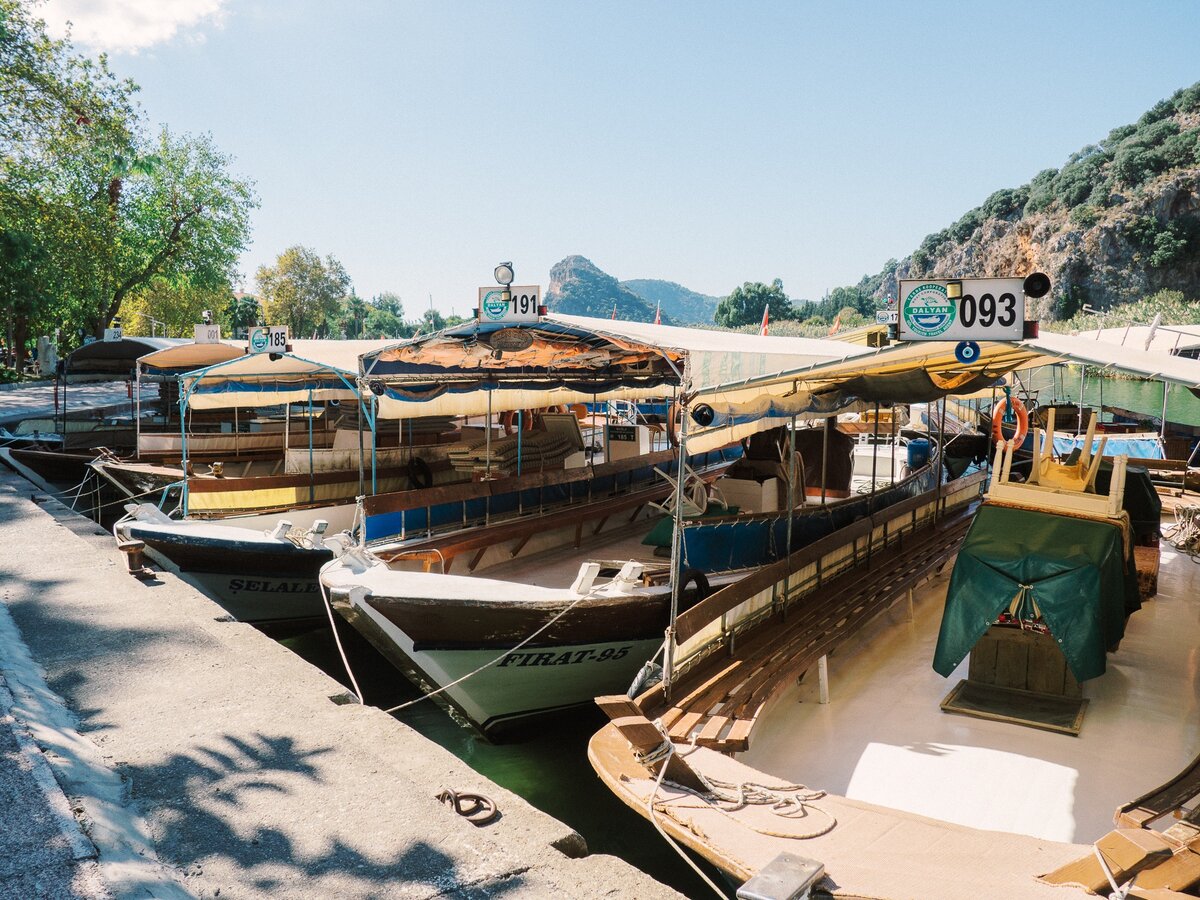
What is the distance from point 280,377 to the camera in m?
12.0

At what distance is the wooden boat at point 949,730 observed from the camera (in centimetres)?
335

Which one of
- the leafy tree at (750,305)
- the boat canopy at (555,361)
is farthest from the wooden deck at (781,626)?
the leafy tree at (750,305)

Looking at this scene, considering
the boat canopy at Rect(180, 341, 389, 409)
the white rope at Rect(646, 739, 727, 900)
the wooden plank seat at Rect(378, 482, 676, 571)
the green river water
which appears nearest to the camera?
the white rope at Rect(646, 739, 727, 900)

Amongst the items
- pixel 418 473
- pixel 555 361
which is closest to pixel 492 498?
pixel 555 361

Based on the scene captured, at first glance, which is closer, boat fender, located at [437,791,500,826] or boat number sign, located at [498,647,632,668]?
boat fender, located at [437,791,500,826]

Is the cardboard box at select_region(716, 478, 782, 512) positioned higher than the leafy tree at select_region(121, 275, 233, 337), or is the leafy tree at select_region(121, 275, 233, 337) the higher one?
the leafy tree at select_region(121, 275, 233, 337)

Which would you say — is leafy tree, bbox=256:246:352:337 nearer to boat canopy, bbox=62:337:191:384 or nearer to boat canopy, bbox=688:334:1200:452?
boat canopy, bbox=62:337:191:384

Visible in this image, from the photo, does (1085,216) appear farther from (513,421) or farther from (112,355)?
(112,355)

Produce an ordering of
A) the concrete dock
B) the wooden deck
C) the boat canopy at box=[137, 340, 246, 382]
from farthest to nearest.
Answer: the boat canopy at box=[137, 340, 246, 382]
the wooden deck
the concrete dock

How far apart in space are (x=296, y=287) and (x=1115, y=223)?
2864 inches

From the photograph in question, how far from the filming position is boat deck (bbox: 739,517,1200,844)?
4461 millimetres

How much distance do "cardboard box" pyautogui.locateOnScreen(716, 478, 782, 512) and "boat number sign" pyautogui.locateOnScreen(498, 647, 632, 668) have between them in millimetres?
2622

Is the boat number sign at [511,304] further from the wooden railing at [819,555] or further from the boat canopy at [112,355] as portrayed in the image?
the boat canopy at [112,355]

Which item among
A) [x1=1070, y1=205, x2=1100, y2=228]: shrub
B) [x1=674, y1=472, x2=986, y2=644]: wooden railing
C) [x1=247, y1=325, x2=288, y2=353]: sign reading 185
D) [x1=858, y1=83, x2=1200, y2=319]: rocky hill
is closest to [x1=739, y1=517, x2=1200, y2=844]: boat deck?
[x1=674, y1=472, x2=986, y2=644]: wooden railing
